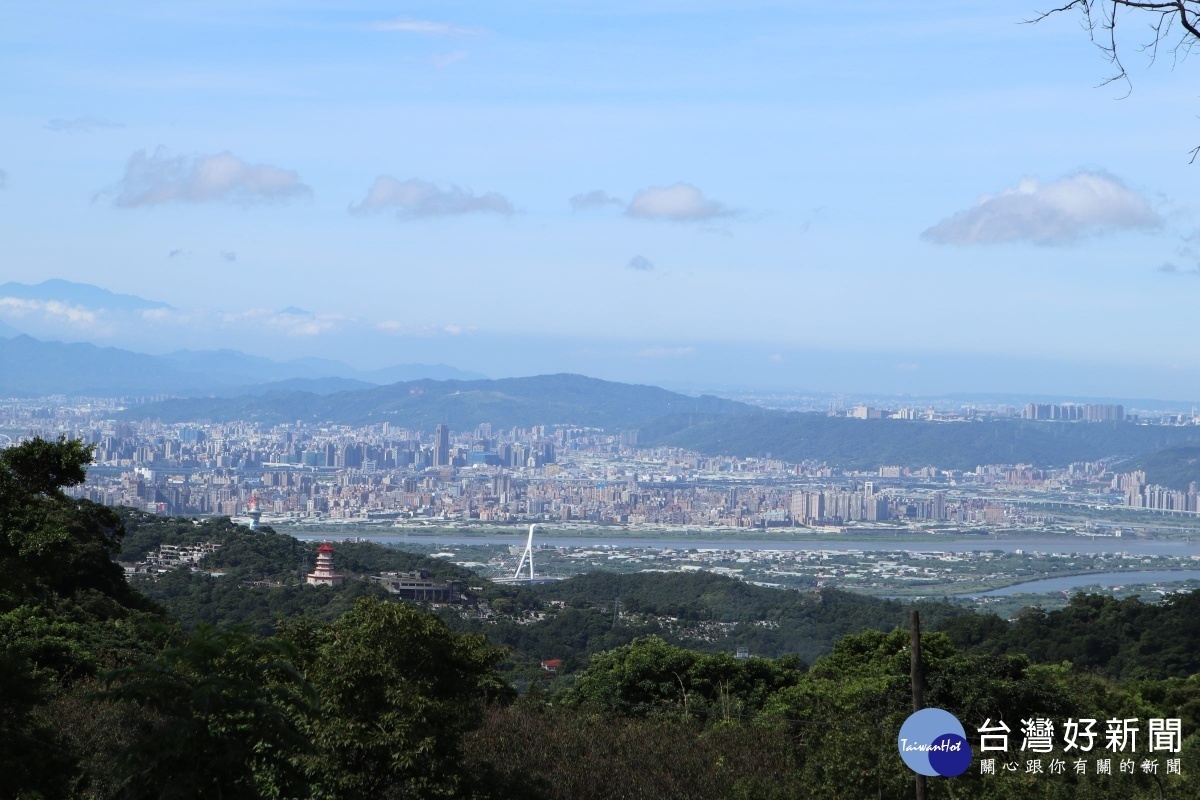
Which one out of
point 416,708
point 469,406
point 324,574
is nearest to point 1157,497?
point 324,574

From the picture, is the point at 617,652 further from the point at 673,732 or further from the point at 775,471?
the point at 775,471

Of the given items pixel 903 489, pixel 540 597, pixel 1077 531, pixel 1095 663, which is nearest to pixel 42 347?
pixel 903 489

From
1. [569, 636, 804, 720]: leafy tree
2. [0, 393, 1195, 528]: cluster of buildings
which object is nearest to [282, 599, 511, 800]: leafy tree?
[569, 636, 804, 720]: leafy tree

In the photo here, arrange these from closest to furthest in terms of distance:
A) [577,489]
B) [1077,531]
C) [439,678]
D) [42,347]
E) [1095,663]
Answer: [439,678] → [1095,663] → [1077,531] → [577,489] → [42,347]

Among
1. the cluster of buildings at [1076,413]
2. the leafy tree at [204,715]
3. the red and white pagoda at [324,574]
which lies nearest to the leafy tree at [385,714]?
the leafy tree at [204,715]

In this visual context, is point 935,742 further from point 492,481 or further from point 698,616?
point 492,481

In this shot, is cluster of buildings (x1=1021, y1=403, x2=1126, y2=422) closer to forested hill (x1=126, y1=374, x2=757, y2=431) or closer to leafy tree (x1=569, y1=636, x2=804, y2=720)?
forested hill (x1=126, y1=374, x2=757, y2=431)
